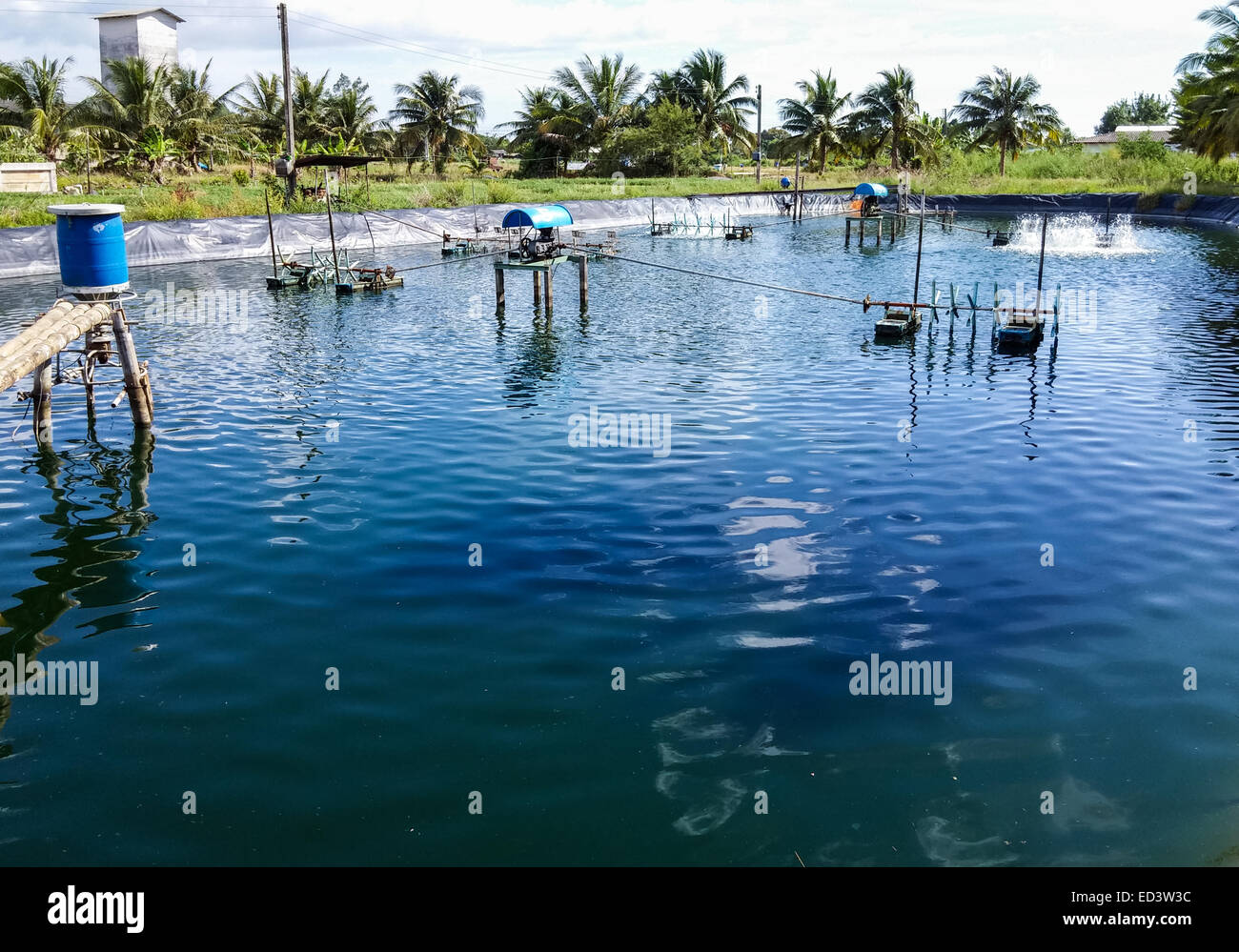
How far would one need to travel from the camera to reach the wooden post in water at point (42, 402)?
16797 mm

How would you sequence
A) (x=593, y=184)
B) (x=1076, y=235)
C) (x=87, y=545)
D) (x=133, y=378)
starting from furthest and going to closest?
1. (x=593, y=184)
2. (x=1076, y=235)
3. (x=133, y=378)
4. (x=87, y=545)

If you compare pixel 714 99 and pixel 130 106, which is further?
pixel 714 99

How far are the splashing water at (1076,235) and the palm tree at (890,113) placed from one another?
63.4 ft

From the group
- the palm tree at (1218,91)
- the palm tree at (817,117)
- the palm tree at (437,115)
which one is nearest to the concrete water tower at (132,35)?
the palm tree at (437,115)

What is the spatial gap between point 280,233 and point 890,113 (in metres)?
59.7

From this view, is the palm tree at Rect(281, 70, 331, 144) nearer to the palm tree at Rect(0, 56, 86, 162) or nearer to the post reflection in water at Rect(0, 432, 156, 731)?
the palm tree at Rect(0, 56, 86, 162)

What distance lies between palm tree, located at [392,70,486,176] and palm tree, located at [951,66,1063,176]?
43572 millimetres

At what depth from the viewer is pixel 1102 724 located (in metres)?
9.40

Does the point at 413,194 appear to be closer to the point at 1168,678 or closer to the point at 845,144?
the point at 845,144

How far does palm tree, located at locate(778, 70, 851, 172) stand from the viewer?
89.0 meters

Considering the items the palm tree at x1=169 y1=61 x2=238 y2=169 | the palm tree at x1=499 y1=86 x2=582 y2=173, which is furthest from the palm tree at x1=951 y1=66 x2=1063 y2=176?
the palm tree at x1=169 y1=61 x2=238 y2=169

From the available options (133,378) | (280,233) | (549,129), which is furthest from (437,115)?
(133,378)

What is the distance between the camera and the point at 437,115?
76250 millimetres

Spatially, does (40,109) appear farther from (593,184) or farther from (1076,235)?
(1076,235)
